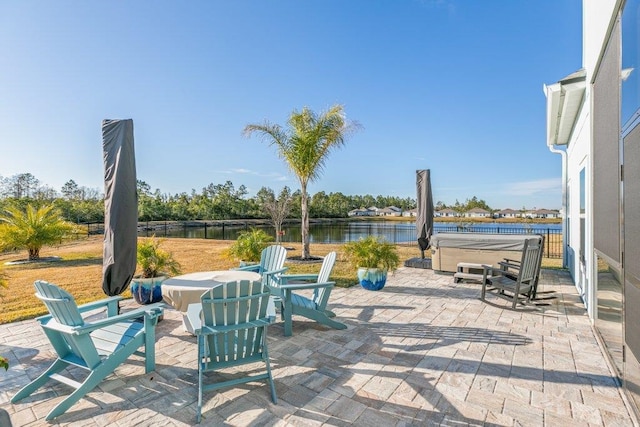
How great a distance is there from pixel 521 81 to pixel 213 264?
40.8 feet

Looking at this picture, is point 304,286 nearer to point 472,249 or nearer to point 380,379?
point 380,379

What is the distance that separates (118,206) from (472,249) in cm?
682

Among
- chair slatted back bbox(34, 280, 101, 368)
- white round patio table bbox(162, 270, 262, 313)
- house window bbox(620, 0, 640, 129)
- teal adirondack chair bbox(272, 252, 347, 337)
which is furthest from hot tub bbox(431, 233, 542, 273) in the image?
chair slatted back bbox(34, 280, 101, 368)

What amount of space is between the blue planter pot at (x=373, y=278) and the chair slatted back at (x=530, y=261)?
2193 millimetres

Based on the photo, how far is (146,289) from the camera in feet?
14.6

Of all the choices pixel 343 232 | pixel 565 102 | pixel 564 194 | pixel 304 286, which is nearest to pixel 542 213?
pixel 343 232

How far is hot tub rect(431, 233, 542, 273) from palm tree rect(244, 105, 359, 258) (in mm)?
3946

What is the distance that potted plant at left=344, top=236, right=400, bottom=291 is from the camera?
5.82 metres

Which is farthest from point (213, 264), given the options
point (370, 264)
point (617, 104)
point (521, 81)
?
point (521, 81)

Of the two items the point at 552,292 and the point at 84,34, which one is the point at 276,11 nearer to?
the point at 84,34

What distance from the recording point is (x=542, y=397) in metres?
2.37

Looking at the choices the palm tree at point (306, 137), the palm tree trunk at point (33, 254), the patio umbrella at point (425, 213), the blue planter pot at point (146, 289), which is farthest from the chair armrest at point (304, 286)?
the palm tree trunk at point (33, 254)

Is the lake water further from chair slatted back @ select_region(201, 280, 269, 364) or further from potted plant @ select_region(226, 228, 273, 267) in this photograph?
chair slatted back @ select_region(201, 280, 269, 364)

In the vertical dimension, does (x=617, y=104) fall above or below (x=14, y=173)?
below
